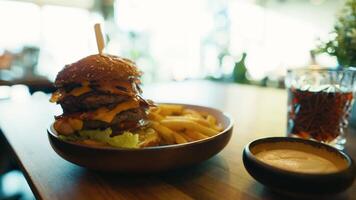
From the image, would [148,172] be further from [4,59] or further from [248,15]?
[248,15]

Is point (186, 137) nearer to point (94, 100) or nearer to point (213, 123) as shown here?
point (213, 123)

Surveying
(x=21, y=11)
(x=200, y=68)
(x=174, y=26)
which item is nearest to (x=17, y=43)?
(x=21, y=11)

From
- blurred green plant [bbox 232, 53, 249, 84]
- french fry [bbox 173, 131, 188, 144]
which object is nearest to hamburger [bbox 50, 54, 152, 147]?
french fry [bbox 173, 131, 188, 144]

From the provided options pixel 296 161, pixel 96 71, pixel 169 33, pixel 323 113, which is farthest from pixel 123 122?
pixel 169 33

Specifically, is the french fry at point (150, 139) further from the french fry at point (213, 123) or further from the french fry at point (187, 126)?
the french fry at point (213, 123)

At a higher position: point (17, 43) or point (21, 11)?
point (21, 11)

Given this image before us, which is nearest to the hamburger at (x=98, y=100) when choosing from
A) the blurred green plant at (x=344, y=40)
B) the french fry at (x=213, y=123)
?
the french fry at (x=213, y=123)

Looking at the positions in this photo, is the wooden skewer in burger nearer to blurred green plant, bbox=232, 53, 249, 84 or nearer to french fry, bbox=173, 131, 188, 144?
french fry, bbox=173, 131, 188, 144
